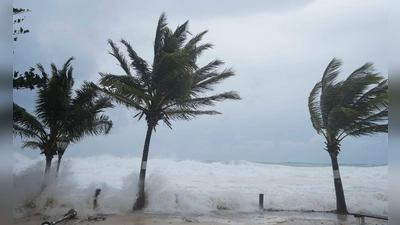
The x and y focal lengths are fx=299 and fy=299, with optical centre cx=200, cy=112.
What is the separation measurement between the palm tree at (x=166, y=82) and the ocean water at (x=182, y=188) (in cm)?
51

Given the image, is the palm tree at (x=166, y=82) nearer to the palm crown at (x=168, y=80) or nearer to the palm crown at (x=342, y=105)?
the palm crown at (x=168, y=80)

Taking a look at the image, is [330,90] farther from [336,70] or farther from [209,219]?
[209,219]

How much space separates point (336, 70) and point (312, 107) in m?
0.71

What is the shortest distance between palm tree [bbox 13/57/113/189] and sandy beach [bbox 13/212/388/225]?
1297mm

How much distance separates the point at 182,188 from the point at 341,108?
3782mm

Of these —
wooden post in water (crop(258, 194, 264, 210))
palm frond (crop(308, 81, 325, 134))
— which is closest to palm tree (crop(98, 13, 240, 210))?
palm frond (crop(308, 81, 325, 134))

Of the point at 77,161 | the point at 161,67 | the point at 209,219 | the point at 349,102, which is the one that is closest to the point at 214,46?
the point at 161,67

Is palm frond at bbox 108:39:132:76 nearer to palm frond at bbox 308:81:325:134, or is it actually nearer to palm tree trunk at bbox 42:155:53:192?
palm tree trunk at bbox 42:155:53:192

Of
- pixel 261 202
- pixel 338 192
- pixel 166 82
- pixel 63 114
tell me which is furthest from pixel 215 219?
pixel 63 114

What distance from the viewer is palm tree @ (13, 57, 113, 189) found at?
226 inches

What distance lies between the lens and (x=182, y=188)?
268 inches

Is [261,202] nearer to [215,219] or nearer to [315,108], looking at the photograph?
[215,219]

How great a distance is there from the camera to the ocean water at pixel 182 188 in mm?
5320

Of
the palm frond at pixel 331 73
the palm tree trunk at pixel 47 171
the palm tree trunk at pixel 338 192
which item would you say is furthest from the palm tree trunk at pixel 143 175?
the palm tree trunk at pixel 338 192
